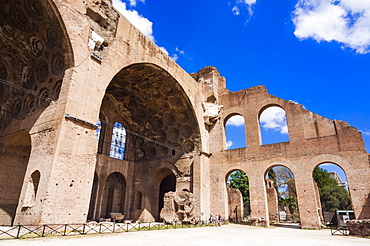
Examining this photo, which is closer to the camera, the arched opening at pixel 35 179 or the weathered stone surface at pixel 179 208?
the arched opening at pixel 35 179

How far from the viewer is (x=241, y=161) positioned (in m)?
18.2

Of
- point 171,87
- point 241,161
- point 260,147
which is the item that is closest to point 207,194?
point 241,161

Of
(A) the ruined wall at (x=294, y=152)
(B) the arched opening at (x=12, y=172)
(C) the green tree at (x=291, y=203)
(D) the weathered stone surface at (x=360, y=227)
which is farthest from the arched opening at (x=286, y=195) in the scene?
(B) the arched opening at (x=12, y=172)

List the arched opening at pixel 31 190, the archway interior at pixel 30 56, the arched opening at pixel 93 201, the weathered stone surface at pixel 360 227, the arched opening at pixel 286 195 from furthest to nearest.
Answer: the arched opening at pixel 286 195 < the arched opening at pixel 93 201 < the archway interior at pixel 30 56 < the weathered stone surface at pixel 360 227 < the arched opening at pixel 31 190

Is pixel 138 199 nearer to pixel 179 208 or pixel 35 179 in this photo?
pixel 179 208

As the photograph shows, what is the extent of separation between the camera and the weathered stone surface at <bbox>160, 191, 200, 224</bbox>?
1517 centimetres

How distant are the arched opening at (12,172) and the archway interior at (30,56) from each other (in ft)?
3.85

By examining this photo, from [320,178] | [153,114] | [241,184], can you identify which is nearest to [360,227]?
[153,114]

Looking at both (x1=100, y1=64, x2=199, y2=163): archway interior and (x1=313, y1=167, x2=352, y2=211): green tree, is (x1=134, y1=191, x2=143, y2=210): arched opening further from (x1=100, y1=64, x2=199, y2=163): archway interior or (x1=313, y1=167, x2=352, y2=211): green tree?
(x1=313, y1=167, x2=352, y2=211): green tree

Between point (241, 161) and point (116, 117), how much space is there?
32.7 ft

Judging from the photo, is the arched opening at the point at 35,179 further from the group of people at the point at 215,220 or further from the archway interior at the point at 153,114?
the group of people at the point at 215,220

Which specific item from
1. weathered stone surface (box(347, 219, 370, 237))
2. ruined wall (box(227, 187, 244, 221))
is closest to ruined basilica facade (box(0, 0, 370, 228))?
weathered stone surface (box(347, 219, 370, 237))

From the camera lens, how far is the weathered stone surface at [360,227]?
33.6 feet

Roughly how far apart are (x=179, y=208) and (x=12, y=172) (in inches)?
365
